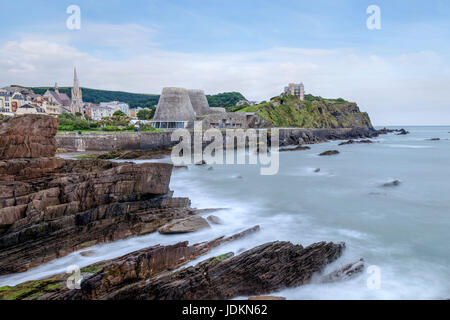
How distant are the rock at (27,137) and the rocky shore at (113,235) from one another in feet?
0.10

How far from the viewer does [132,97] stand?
19038cm

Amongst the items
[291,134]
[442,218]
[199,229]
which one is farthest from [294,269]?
[291,134]

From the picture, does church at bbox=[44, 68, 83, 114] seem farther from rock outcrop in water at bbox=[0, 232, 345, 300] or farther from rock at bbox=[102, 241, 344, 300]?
rock at bbox=[102, 241, 344, 300]

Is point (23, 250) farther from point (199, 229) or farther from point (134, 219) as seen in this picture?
point (199, 229)

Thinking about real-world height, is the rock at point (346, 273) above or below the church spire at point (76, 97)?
below

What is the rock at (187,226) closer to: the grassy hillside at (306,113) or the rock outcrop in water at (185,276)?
the rock outcrop in water at (185,276)

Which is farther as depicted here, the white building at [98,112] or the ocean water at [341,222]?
the white building at [98,112]

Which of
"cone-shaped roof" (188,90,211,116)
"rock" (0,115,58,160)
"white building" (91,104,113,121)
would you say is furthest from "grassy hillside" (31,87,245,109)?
"rock" (0,115,58,160)

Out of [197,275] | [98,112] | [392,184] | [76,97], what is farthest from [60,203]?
[98,112]

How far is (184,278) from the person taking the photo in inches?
204

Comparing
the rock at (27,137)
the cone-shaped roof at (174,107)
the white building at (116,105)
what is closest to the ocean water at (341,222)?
the rock at (27,137)

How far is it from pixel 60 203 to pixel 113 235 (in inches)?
74.8

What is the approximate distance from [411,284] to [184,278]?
519 cm

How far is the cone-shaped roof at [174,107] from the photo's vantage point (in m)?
40.8
